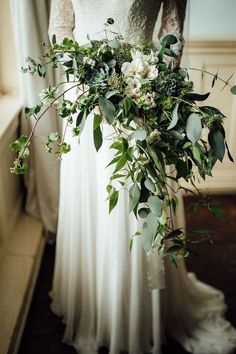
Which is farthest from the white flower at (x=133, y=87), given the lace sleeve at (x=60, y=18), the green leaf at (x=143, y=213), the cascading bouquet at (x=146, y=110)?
the lace sleeve at (x=60, y=18)

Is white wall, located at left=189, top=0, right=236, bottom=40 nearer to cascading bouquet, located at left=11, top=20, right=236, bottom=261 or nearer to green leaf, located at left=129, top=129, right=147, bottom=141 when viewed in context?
cascading bouquet, located at left=11, top=20, right=236, bottom=261

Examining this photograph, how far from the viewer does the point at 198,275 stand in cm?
158

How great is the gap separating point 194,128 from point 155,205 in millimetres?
155

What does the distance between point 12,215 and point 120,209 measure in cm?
81

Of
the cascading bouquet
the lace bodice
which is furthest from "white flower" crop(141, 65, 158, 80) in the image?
the lace bodice

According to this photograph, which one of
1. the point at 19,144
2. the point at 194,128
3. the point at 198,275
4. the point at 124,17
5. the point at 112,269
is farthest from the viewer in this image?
the point at 198,275

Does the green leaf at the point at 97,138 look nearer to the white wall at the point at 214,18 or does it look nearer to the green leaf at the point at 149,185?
the green leaf at the point at 149,185

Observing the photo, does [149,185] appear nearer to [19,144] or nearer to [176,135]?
[176,135]

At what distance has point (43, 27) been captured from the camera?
143 centimetres

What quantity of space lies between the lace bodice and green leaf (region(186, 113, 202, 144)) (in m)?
0.42

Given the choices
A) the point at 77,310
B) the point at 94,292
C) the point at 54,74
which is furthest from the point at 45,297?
the point at 54,74

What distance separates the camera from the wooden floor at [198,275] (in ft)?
4.16

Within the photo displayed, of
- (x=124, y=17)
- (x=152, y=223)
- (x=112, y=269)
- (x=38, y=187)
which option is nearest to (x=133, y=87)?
(x=152, y=223)

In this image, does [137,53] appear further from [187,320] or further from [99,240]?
[187,320]
